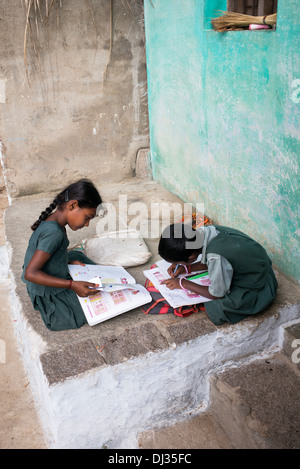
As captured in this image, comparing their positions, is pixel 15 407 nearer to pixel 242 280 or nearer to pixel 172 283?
pixel 172 283

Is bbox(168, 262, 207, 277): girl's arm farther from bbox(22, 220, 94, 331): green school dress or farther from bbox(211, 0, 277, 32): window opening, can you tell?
bbox(211, 0, 277, 32): window opening

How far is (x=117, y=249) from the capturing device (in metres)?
3.42

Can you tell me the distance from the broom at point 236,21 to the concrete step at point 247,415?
2.13 meters

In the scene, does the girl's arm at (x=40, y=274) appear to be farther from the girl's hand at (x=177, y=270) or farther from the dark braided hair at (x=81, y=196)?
the girl's hand at (x=177, y=270)

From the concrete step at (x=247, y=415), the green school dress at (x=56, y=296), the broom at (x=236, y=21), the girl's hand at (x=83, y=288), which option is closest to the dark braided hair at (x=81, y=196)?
the green school dress at (x=56, y=296)

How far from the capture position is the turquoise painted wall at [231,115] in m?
2.77

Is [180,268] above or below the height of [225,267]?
below

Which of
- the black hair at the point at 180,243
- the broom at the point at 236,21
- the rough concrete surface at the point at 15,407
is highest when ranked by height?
the broom at the point at 236,21

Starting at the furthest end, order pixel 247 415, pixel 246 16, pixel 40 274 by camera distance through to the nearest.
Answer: pixel 246 16 → pixel 40 274 → pixel 247 415

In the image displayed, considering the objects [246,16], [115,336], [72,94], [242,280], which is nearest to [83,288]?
[115,336]

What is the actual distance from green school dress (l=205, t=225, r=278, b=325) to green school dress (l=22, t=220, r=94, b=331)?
2.60 feet

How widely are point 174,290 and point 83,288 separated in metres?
0.56

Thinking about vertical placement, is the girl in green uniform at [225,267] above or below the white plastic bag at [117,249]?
above

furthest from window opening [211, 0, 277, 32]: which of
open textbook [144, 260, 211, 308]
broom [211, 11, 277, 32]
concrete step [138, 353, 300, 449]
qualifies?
concrete step [138, 353, 300, 449]
